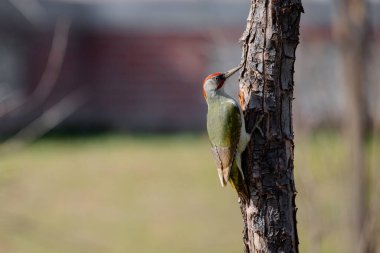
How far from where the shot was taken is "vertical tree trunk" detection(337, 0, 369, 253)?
5902 mm

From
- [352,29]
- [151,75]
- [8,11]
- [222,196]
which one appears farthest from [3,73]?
[352,29]

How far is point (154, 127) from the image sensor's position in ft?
73.0

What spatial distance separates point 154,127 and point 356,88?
53.3 ft

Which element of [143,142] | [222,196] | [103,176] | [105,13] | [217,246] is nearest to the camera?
[217,246]

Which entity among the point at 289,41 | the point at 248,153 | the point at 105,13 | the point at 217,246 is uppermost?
the point at 105,13

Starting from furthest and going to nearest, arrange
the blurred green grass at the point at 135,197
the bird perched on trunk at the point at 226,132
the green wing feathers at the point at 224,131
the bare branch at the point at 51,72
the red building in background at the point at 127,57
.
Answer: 1. the red building in background at the point at 127,57
2. the blurred green grass at the point at 135,197
3. the bare branch at the point at 51,72
4. the green wing feathers at the point at 224,131
5. the bird perched on trunk at the point at 226,132

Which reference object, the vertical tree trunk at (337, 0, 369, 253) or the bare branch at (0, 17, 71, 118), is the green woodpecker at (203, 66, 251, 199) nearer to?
the bare branch at (0, 17, 71, 118)

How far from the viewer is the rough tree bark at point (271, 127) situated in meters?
3.45

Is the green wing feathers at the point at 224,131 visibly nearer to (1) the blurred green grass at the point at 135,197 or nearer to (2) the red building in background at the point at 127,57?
(1) the blurred green grass at the point at 135,197

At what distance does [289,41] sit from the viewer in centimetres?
345

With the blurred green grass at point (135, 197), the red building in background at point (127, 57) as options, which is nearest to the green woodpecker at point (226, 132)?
the blurred green grass at point (135, 197)

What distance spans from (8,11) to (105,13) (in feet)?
8.14

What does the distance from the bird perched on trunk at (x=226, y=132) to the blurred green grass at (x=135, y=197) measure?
1.57 m

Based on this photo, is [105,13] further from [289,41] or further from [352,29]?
[289,41]
